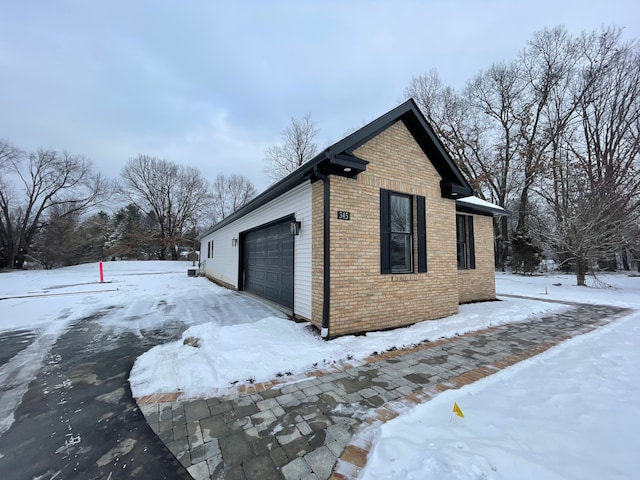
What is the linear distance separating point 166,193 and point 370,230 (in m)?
32.9

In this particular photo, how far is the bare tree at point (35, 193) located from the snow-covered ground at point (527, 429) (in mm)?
30708

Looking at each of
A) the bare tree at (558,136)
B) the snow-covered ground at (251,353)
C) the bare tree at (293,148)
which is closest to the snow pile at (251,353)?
the snow-covered ground at (251,353)

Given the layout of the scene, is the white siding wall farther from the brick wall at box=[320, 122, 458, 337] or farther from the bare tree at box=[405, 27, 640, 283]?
the bare tree at box=[405, 27, 640, 283]

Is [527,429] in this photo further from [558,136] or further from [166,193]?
[166,193]

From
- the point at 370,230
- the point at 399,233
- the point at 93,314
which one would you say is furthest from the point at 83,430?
the point at 93,314

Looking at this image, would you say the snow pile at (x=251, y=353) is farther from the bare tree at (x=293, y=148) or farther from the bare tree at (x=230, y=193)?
the bare tree at (x=230, y=193)

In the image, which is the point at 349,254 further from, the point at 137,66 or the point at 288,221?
the point at 137,66

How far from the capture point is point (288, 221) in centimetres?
661

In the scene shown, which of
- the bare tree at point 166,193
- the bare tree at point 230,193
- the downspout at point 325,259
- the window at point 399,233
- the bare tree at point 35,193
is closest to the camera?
the downspout at point 325,259

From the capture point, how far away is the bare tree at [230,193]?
35.9m

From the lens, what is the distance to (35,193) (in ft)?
71.7

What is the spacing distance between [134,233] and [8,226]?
10214 mm

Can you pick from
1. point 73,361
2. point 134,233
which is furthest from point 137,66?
point 134,233

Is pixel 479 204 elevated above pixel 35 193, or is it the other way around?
pixel 35 193
